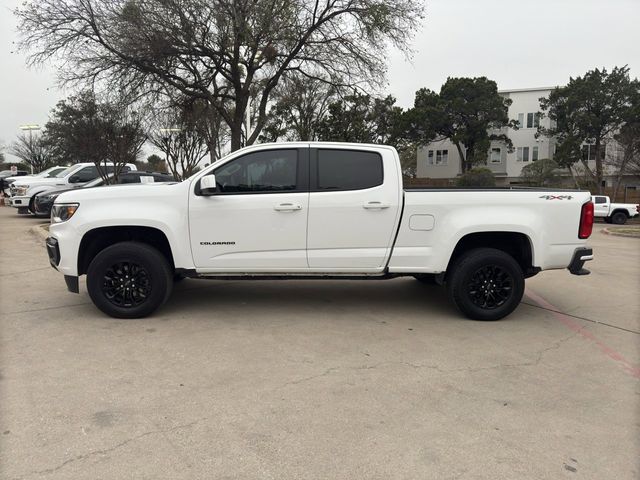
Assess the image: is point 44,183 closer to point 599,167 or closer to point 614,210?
point 614,210

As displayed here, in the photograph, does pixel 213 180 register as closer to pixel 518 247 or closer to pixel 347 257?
pixel 347 257

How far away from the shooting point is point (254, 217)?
5.28 meters

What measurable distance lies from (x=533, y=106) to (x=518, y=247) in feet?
175

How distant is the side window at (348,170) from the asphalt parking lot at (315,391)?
1.48 m

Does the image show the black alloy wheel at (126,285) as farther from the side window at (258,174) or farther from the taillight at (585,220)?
the taillight at (585,220)

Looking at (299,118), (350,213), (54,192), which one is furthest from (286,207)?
(299,118)

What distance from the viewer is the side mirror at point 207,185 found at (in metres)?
5.08

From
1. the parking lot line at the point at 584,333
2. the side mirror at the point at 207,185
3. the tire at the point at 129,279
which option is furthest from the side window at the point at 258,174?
the parking lot line at the point at 584,333

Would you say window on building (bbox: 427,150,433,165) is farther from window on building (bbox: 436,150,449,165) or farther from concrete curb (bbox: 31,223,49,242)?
concrete curb (bbox: 31,223,49,242)

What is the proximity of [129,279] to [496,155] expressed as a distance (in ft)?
180

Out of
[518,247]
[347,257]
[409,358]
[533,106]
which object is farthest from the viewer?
[533,106]

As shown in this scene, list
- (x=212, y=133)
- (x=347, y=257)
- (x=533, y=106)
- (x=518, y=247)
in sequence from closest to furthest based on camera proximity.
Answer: (x=347, y=257)
(x=518, y=247)
(x=212, y=133)
(x=533, y=106)

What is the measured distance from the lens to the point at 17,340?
4.72 m

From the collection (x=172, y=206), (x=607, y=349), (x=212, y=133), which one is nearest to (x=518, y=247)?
(x=607, y=349)
